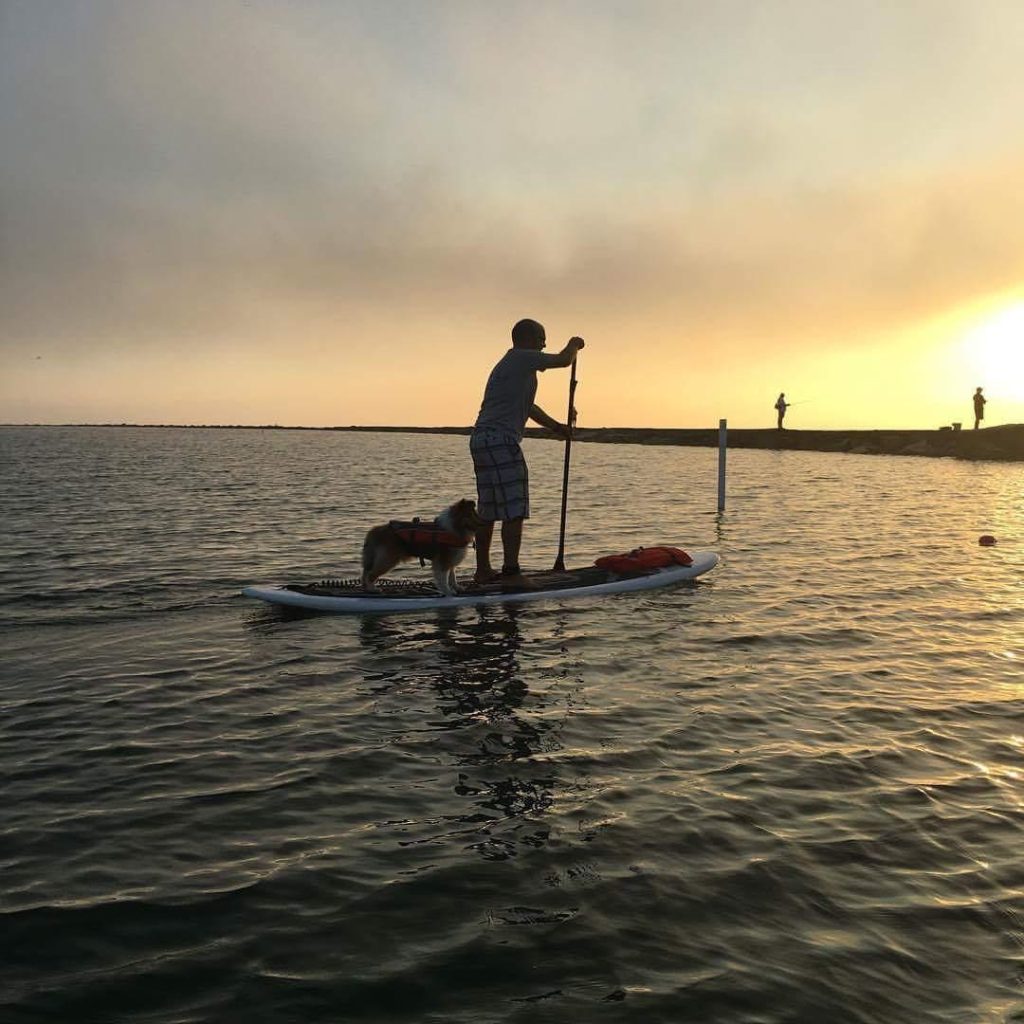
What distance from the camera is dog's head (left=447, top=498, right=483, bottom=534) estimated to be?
10.8 meters


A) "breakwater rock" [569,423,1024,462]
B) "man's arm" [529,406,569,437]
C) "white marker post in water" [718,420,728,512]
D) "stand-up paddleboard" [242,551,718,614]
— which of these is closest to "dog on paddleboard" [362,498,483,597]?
"stand-up paddleboard" [242,551,718,614]

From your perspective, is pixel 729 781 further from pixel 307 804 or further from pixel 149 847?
pixel 149 847

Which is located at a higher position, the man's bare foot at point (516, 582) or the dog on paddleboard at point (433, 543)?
the dog on paddleboard at point (433, 543)

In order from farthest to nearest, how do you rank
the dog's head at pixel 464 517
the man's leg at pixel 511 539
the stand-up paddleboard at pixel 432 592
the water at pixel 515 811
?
the man's leg at pixel 511 539, the stand-up paddleboard at pixel 432 592, the dog's head at pixel 464 517, the water at pixel 515 811

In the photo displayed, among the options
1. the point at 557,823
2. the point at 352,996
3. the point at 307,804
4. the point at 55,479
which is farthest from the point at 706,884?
the point at 55,479

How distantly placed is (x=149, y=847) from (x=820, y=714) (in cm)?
517

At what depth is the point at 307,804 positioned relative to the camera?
5.26 m

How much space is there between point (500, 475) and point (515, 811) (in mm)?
6161

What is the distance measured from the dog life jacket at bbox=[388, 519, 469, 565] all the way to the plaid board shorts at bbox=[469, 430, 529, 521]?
0.58 meters

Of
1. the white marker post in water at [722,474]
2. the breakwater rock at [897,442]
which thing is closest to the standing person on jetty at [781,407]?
the breakwater rock at [897,442]

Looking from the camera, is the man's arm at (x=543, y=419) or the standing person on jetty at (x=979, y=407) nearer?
the man's arm at (x=543, y=419)

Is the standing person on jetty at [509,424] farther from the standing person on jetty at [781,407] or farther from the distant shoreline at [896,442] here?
the standing person on jetty at [781,407]

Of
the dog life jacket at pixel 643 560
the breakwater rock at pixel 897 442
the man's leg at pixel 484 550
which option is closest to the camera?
the man's leg at pixel 484 550

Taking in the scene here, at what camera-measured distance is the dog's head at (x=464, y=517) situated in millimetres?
10797
